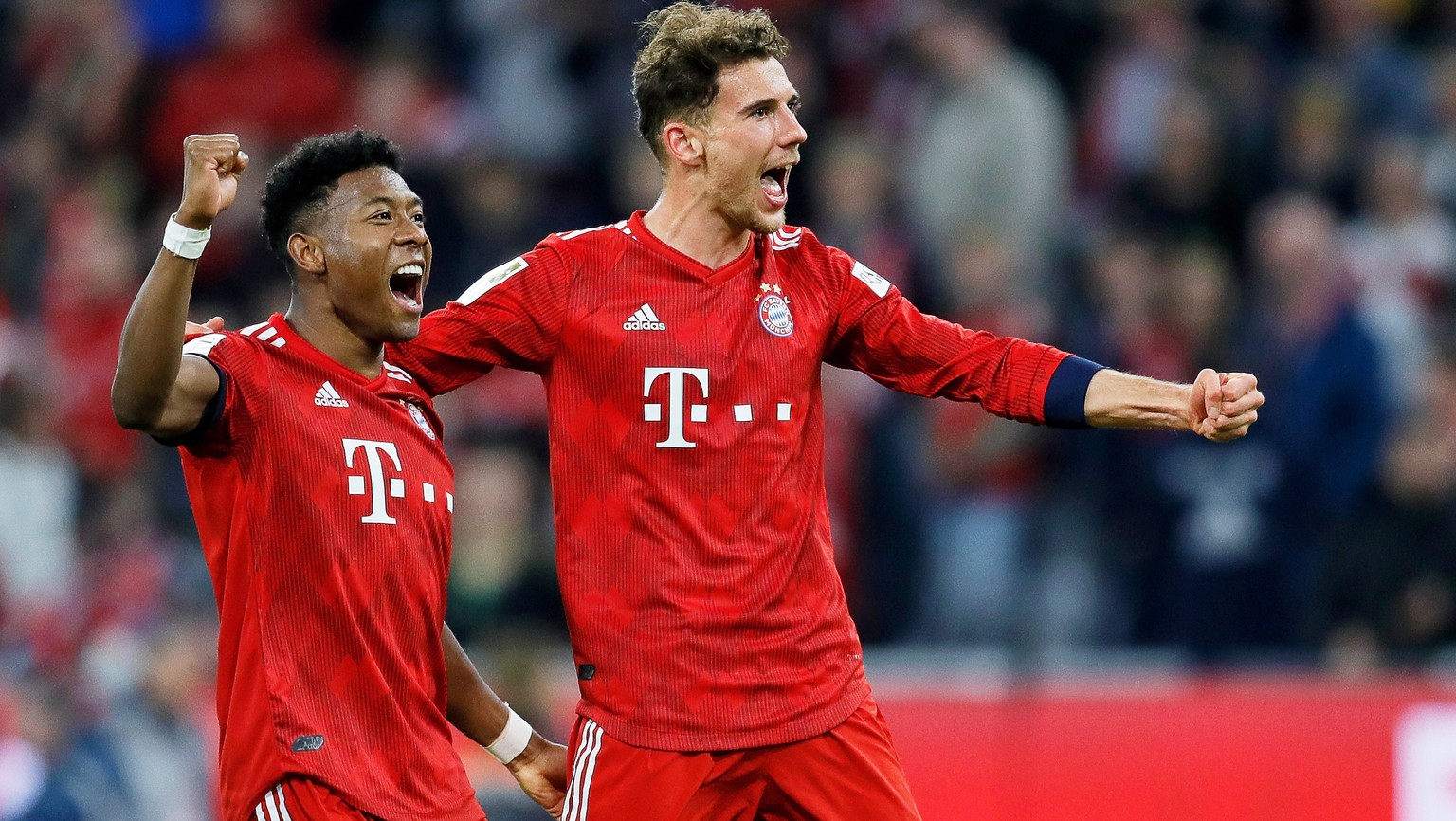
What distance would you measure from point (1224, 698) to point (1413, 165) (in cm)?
311

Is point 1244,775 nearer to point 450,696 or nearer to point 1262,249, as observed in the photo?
point 1262,249

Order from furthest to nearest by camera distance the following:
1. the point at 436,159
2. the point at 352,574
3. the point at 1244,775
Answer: the point at 436,159
the point at 1244,775
the point at 352,574

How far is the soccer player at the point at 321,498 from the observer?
14.3ft

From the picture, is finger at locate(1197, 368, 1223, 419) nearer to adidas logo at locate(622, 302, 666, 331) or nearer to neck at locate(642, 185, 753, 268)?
neck at locate(642, 185, 753, 268)

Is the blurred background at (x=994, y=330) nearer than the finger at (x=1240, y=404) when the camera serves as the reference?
No

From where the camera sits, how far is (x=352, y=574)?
14.6 feet

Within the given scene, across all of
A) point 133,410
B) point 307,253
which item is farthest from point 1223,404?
point 133,410

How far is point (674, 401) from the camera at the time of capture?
4762 mm

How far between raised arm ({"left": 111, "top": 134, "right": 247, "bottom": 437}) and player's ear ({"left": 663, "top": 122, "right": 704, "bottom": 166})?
1.20 m

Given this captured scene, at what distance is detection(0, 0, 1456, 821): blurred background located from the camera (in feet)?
26.7

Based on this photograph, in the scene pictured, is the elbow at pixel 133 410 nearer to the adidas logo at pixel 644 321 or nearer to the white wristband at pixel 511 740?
the adidas logo at pixel 644 321

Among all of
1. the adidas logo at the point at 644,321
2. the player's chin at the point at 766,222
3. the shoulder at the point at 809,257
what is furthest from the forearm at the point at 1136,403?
the adidas logo at the point at 644,321

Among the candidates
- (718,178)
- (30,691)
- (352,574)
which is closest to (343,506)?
(352,574)

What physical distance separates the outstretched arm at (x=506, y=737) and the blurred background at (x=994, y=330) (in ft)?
6.81
